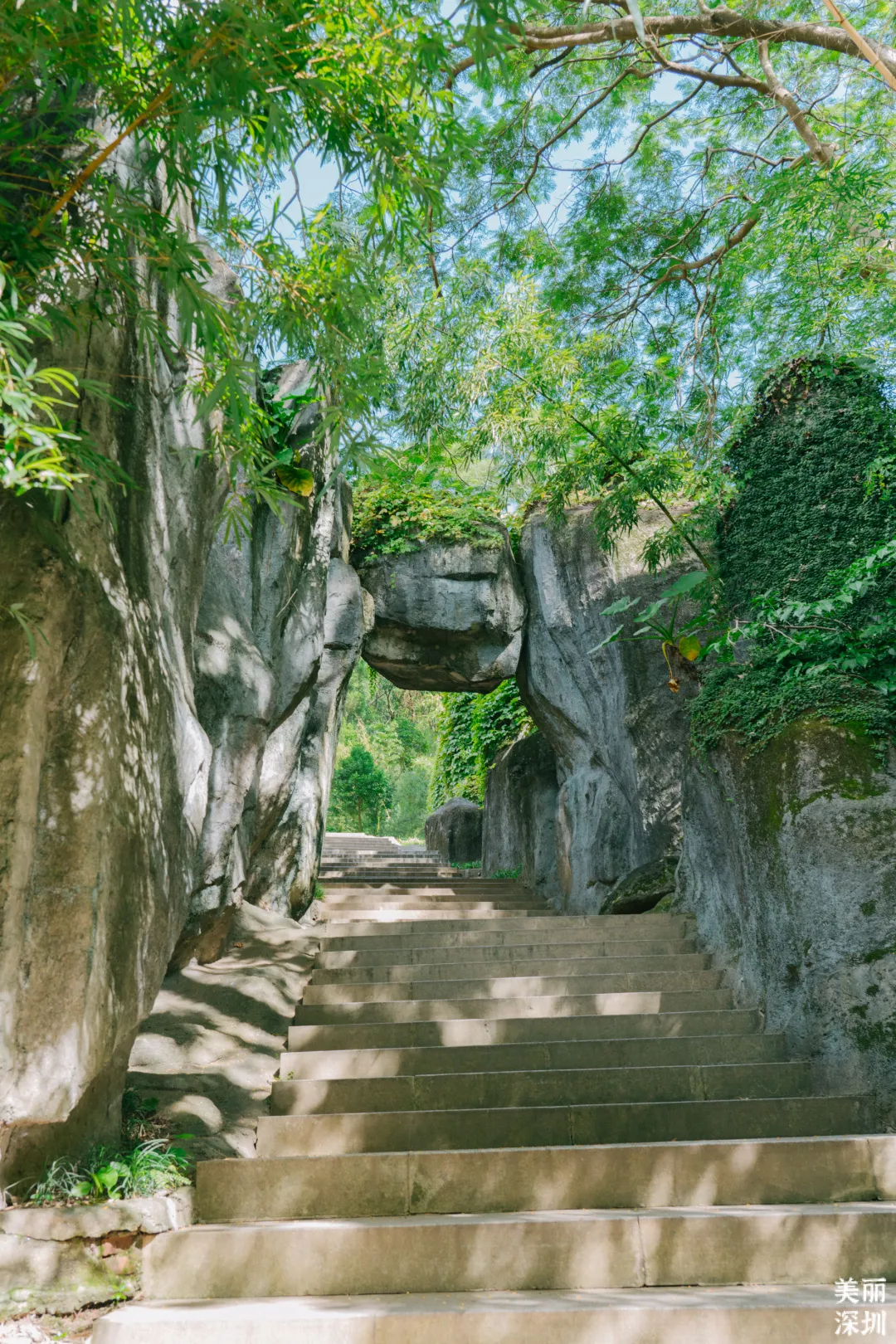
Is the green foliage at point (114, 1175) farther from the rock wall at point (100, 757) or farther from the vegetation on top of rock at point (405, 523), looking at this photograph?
the vegetation on top of rock at point (405, 523)

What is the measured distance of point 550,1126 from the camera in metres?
3.73

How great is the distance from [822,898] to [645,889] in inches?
125

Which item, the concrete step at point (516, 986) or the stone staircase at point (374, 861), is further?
the stone staircase at point (374, 861)

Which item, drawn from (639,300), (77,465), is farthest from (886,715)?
(639,300)

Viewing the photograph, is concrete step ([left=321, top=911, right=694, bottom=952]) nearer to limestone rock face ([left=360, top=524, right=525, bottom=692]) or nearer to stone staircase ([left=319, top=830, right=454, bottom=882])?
stone staircase ([left=319, top=830, right=454, bottom=882])

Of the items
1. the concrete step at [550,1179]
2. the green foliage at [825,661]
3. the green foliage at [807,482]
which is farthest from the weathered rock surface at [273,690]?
the green foliage at [807,482]

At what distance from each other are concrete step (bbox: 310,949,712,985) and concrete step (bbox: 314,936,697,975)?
0.77ft

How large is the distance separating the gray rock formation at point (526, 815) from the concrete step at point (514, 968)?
3931 mm

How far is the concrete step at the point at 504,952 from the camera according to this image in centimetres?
576

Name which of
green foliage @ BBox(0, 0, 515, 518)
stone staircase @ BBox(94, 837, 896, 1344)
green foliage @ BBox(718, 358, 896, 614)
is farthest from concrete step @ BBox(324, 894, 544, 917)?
green foliage @ BBox(0, 0, 515, 518)

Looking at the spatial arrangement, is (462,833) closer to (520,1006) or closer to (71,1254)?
(520,1006)

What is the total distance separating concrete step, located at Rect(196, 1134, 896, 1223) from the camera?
10.8 feet

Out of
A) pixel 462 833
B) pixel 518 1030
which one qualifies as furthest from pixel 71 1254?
pixel 462 833

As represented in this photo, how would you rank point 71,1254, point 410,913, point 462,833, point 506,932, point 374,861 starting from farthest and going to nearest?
point 462,833 < point 374,861 < point 410,913 < point 506,932 < point 71,1254
